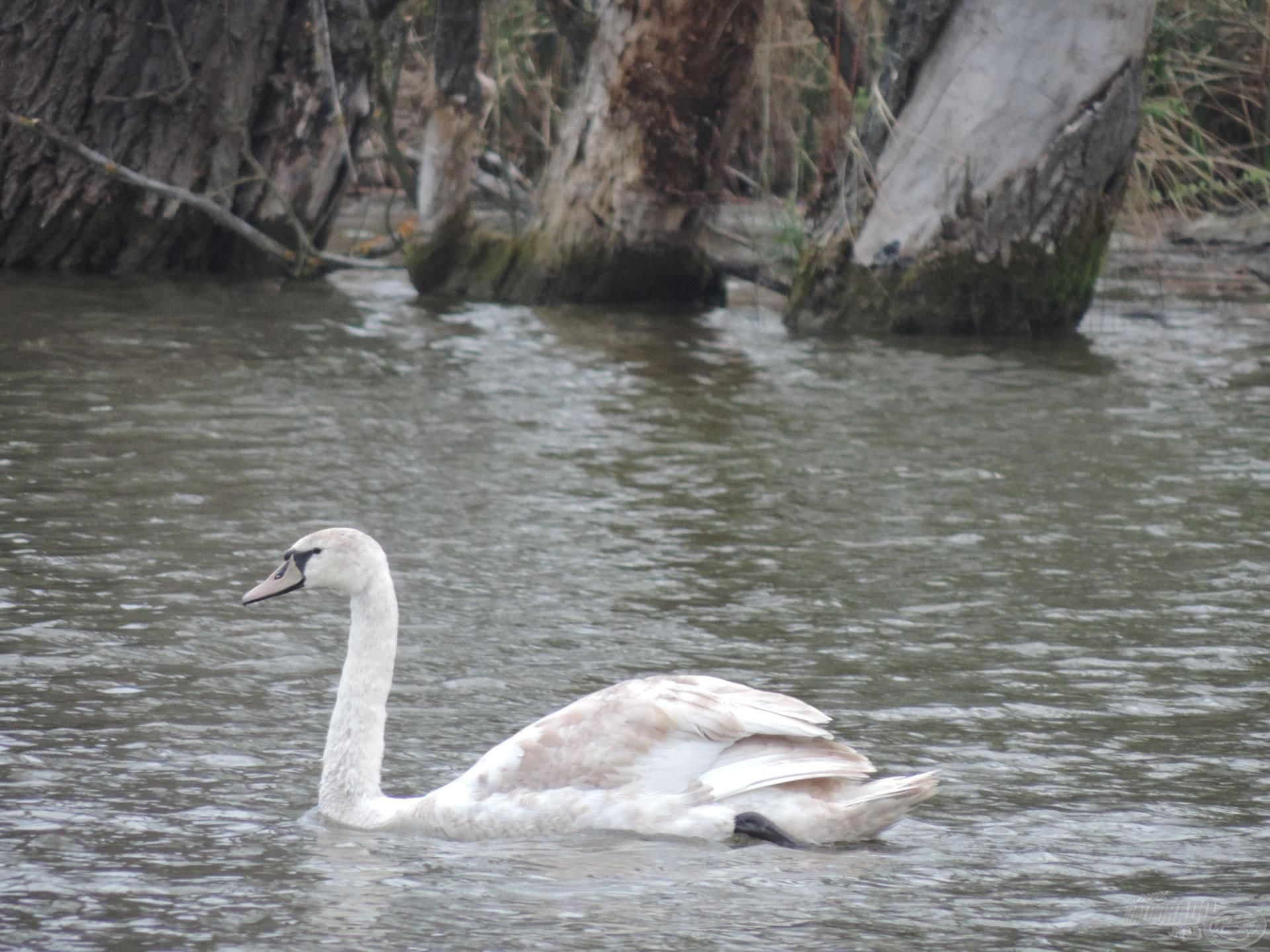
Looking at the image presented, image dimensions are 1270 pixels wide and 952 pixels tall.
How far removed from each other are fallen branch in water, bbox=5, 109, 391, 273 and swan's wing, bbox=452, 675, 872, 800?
405 inches

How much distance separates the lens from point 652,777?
211 inches

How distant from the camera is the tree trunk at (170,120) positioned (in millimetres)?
15727

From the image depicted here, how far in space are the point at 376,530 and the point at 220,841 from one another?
3449mm

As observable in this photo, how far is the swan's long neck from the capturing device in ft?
17.7

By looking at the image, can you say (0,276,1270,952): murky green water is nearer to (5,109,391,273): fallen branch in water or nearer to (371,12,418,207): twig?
(5,109,391,273): fallen branch in water

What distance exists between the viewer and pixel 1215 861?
4926mm

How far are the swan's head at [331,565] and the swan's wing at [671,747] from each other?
72 cm

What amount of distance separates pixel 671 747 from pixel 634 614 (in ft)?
6.31

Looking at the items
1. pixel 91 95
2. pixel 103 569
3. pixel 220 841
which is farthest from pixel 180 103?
pixel 220 841

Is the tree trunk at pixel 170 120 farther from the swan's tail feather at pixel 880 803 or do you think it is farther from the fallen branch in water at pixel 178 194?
the swan's tail feather at pixel 880 803

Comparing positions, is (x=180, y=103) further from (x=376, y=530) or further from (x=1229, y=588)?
(x=1229, y=588)

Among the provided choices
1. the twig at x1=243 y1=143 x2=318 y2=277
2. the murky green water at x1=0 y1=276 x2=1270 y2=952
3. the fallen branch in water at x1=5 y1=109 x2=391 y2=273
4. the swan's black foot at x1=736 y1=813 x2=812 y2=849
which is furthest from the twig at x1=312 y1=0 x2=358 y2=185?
the swan's black foot at x1=736 y1=813 x2=812 y2=849

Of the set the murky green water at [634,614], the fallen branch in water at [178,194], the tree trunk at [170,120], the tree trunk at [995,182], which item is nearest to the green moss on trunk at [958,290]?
the tree trunk at [995,182]

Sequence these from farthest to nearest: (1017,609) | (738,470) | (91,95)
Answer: (91,95) → (738,470) → (1017,609)
